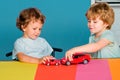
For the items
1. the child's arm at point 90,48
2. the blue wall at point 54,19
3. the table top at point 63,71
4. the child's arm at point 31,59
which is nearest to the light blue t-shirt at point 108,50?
the child's arm at point 90,48

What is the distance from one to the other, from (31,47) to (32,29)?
0.41 ft

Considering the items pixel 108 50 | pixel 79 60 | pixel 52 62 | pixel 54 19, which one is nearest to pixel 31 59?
pixel 52 62

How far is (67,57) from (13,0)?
2123mm

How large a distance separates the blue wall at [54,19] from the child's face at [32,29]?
1458mm

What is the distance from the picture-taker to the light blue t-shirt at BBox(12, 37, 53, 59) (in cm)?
198

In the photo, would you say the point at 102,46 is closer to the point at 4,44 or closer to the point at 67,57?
the point at 67,57

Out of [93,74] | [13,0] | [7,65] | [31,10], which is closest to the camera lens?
[93,74]

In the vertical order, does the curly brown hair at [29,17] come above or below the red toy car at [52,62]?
above

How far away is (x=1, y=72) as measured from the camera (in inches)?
59.4

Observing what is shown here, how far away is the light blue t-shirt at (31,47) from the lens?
1.98 m

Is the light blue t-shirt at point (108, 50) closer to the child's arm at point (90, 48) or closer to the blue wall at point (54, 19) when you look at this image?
the child's arm at point (90, 48)

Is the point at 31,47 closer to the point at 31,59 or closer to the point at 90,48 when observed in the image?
the point at 31,59

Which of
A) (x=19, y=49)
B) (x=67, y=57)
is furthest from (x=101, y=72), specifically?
(x=19, y=49)

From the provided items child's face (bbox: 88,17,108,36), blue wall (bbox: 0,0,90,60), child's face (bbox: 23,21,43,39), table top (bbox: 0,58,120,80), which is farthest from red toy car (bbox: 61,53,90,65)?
blue wall (bbox: 0,0,90,60)
